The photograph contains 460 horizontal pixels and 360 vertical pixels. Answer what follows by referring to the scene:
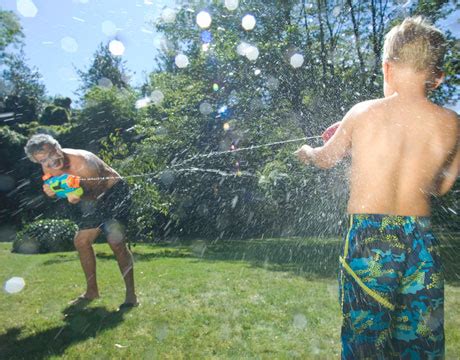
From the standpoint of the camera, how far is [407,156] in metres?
1.63

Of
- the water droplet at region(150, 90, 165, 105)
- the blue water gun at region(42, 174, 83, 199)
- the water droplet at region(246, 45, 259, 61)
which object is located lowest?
the blue water gun at region(42, 174, 83, 199)

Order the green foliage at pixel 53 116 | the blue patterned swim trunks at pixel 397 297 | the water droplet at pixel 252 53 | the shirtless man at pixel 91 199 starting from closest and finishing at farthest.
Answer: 1. the blue patterned swim trunks at pixel 397 297
2. the shirtless man at pixel 91 199
3. the water droplet at pixel 252 53
4. the green foliage at pixel 53 116

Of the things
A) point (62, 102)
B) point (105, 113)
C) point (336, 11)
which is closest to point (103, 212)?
point (336, 11)

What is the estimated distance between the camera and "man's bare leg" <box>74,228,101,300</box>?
402cm

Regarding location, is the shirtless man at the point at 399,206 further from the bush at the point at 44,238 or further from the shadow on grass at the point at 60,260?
the bush at the point at 44,238

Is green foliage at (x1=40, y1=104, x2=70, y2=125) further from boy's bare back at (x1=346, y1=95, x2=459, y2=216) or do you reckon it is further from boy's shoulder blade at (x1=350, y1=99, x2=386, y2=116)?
boy's bare back at (x1=346, y1=95, x2=459, y2=216)

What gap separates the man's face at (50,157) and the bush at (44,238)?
7588mm

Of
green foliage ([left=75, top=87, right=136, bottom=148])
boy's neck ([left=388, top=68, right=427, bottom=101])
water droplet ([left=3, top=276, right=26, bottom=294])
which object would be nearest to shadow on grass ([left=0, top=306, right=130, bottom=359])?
water droplet ([left=3, top=276, right=26, bottom=294])

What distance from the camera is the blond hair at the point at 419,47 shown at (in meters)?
1.62

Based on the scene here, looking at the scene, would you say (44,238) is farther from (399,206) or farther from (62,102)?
(62,102)

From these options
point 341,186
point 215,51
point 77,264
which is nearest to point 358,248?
point 77,264

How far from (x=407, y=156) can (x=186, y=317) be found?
2.66 meters

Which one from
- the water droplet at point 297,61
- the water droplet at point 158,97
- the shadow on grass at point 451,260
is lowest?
the shadow on grass at point 451,260

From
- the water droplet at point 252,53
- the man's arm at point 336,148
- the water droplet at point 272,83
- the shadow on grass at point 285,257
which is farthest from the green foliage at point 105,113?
the man's arm at point 336,148
